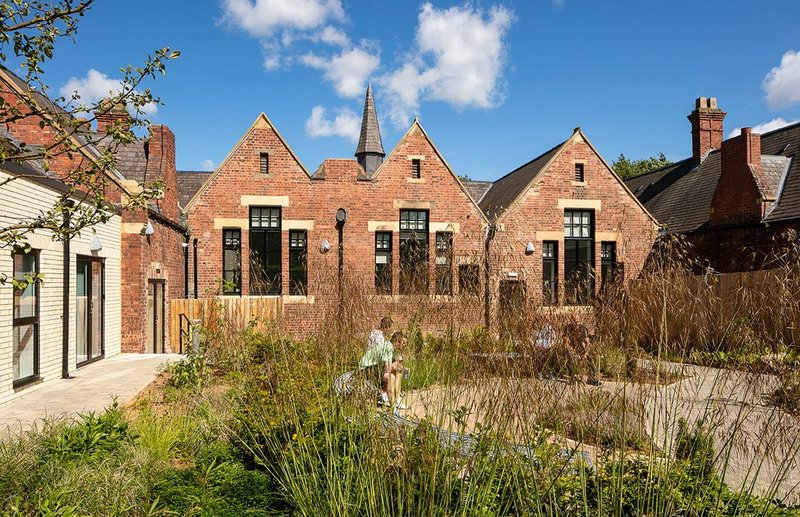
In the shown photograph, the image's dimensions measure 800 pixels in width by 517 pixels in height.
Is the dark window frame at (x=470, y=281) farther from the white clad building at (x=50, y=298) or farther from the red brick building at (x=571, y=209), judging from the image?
the red brick building at (x=571, y=209)

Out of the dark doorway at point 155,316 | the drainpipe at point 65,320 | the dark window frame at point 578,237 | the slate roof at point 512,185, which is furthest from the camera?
the slate roof at point 512,185

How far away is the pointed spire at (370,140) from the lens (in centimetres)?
3603

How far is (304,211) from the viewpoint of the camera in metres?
18.0

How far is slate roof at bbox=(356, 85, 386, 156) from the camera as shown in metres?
36.2

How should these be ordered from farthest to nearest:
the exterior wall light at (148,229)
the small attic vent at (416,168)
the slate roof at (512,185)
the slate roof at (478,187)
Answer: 1. the slate roof at (478,187)
2. the slate roof at (512,185)
3. the small attic vent at (416,168)
4. the exterior wall light at (148,229)

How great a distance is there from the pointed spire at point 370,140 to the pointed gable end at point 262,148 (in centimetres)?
1781

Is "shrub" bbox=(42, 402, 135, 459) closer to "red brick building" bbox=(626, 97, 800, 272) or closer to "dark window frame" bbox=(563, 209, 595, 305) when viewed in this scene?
"red brick building" bbox=(626, 97, 800, 272)

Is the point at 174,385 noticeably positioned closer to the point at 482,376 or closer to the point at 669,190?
the point at 482,376

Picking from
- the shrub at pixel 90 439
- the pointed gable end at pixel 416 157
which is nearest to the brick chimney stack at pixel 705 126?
the pointed gable end at pixel 416 157

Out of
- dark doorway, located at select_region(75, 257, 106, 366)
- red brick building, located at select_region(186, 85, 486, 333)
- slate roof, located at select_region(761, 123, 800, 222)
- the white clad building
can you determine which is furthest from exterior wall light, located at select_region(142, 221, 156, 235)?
slate roof, located at select_region(761, 123, 800, 222)

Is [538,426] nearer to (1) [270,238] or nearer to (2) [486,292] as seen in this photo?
(2) [486,292]

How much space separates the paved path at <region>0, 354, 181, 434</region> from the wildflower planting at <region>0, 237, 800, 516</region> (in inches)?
104

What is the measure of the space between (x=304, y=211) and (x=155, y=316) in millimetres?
5511

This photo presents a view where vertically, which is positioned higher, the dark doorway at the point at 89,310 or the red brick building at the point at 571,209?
the red brick building at the point at 571,209
